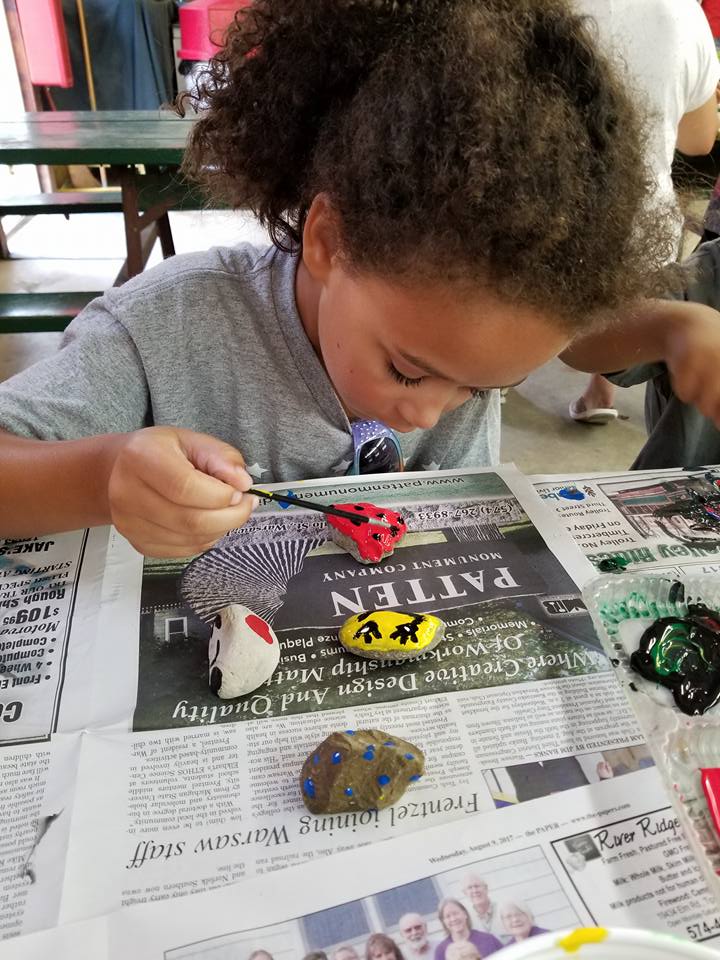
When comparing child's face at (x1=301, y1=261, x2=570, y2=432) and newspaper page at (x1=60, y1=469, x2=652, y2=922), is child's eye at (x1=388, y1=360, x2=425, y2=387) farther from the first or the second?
newspaper page at (x1=60, y1=469, x2=652, y2=922)

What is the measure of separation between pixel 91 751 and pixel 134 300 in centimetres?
41

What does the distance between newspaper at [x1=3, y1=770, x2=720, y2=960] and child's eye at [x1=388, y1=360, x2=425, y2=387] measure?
29 cm

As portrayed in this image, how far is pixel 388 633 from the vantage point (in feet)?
1.70

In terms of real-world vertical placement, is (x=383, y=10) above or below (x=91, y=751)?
above

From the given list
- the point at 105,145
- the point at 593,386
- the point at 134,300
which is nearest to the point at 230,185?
the point at 134,300

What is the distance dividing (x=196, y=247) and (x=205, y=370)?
202cm

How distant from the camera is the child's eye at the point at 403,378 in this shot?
51 cm

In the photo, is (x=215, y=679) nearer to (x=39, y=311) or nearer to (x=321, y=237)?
(x=321, y=237)

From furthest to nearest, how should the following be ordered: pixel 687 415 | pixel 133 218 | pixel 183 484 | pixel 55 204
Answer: pixel 55 204 < pixel 133 218 < pixel 687 415 < pixel 183 484

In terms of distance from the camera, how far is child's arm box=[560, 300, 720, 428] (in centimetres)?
72

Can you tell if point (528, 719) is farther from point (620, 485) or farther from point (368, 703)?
point (620, 485)

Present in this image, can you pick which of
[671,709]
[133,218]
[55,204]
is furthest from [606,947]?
[55,204]

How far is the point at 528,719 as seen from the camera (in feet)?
1.57

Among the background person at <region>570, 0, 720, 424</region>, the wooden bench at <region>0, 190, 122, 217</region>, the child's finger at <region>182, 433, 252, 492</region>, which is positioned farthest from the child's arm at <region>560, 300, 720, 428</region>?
the wooden bench at <region>0, 190, 122, 217</region>
